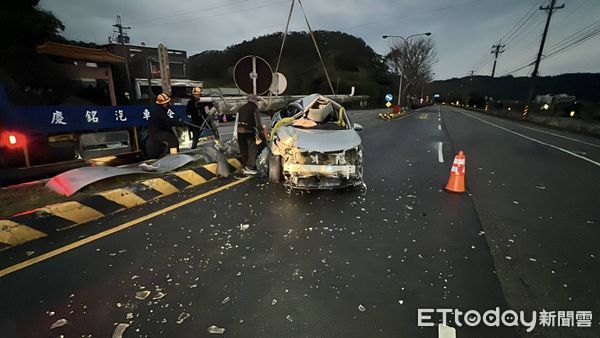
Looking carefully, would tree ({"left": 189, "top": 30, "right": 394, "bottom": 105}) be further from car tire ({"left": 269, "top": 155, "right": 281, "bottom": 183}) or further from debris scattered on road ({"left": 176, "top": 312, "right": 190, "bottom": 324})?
debris scattered on road ({"left": 176, "top": 312, "right": 190, "bottom": 324})

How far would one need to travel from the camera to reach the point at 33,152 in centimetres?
538

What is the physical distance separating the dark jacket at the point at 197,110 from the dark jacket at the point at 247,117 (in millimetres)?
1842

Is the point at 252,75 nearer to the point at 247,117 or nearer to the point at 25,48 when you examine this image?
the point at 247,117

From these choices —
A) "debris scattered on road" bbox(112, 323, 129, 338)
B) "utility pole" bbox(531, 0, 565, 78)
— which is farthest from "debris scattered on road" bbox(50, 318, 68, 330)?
"utility pole" bbox(531, 0, 565, 78)

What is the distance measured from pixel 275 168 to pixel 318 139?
117 cm

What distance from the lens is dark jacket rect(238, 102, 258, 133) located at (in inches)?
269

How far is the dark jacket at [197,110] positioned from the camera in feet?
27.2

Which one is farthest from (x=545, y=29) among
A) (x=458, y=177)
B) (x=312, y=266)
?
(x=312, y=266)

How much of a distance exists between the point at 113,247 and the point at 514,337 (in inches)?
166

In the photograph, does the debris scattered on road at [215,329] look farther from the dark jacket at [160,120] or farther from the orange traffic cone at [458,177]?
the dark jacket at [160,120]

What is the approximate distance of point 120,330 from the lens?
7.77 ft

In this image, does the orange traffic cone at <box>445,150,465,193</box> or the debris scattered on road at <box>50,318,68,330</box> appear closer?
the debris scattered on road at <box>50,318,68,330</box>

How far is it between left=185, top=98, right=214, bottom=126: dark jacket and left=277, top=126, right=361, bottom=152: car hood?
323cm

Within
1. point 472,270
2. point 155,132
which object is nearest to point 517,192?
point 472,270
